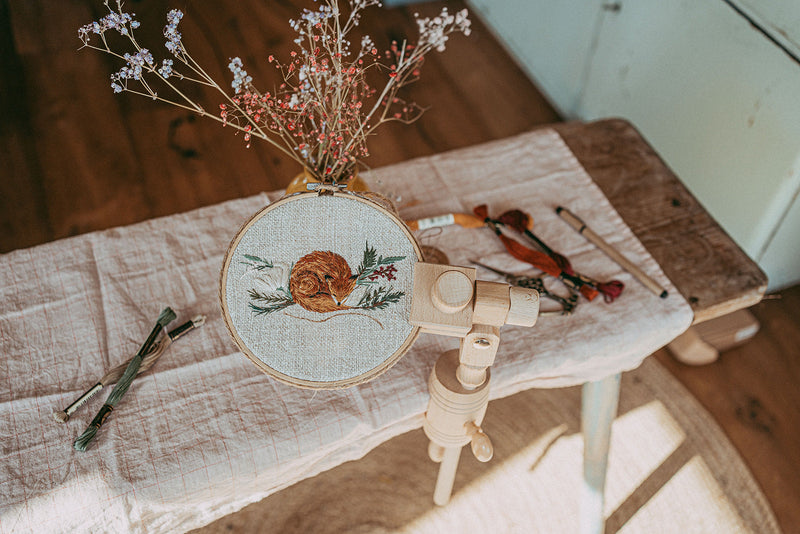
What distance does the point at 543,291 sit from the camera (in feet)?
3.18

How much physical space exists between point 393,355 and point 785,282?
1536 mm

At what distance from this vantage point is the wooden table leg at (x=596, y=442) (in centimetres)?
115

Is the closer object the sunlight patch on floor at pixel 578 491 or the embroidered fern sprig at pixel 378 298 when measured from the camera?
the embroidered fern sprig at pixel 378 298

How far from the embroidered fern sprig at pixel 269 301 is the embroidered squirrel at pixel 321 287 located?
0.4 inches

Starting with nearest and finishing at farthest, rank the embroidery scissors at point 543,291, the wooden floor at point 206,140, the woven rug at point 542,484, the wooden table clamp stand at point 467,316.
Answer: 1. the wooden table clamp stand at point 467,316
2. the embroidery scissors at point 543,291
3. the woven rug at point 542,484
4. the wooden floor at point 206,140

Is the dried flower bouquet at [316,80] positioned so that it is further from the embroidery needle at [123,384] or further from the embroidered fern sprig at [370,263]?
the embroidery needle at [123,384]

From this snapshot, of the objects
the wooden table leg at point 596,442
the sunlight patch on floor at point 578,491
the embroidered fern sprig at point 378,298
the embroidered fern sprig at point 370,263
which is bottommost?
the sunlight patch on floor at point 578,491

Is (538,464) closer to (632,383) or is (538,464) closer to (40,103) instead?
(632,383)

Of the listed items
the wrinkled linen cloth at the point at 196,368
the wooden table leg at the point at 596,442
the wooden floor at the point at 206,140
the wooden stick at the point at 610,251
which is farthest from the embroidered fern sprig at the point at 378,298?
the wooden floor at the point at 206,140

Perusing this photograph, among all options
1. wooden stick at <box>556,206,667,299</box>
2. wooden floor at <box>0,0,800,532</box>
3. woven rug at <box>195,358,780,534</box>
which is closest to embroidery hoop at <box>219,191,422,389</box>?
wooden stick at <box>556,206,667,299</box>

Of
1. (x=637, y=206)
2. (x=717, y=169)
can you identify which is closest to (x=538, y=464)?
(x=637, y=206)

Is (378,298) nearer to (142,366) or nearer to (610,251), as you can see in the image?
(142,366)

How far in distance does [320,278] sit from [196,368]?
246 millimetres

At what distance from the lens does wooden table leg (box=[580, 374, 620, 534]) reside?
1.15 metres
